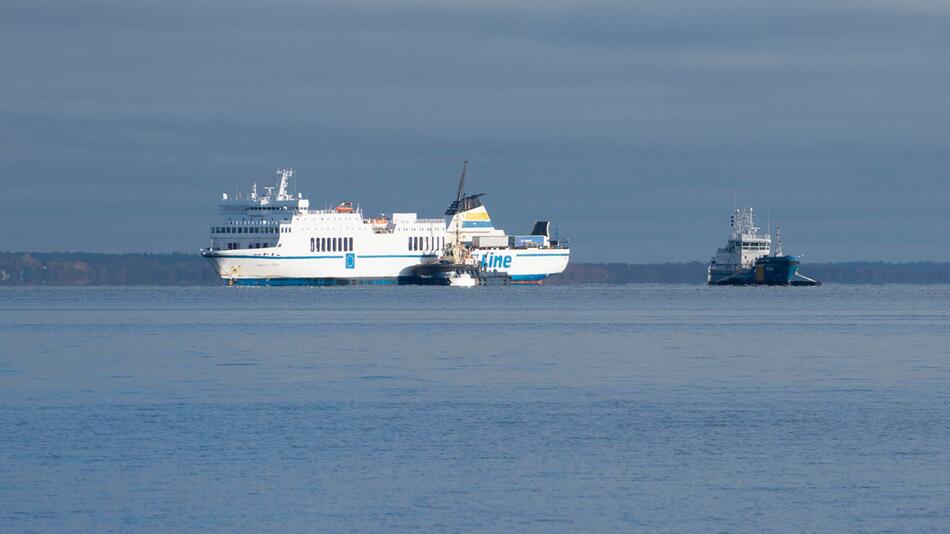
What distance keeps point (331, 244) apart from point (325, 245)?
0.56 m

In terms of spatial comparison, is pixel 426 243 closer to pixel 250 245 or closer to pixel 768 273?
pixel 250 245

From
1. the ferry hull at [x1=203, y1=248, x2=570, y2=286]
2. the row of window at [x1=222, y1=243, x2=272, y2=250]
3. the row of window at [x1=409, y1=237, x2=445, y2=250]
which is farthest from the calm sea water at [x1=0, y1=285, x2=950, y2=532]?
the row of window at [x1=409, y1=237, x2=445, y2=250]

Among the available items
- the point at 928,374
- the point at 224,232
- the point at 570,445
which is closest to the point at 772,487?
the point at 570,445

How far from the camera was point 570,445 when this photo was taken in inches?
1035

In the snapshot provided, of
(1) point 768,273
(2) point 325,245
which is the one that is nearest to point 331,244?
(2) point 325,245

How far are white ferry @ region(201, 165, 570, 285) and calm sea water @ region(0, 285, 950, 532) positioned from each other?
285ft

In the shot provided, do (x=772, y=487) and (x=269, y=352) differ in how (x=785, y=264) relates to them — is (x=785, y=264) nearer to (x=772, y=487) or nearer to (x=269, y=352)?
(x=269, y=352)

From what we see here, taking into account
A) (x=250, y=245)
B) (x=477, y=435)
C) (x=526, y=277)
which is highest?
(x=250, y=245)

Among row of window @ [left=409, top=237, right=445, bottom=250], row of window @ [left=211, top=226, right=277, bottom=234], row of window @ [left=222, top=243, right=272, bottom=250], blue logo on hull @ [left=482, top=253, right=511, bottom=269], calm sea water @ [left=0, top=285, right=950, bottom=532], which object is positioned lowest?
calm sea water @ [left=0, top=285, right=950, bottom=532]

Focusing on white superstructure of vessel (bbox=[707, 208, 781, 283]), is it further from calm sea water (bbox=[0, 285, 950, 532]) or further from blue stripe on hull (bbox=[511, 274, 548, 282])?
calm sea water (bbox=[0, 285, 950, 532])

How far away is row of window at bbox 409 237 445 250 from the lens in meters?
151

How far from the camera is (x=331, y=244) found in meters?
145

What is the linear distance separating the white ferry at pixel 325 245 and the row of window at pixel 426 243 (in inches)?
2.3

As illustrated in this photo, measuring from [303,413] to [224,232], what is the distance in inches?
4547
